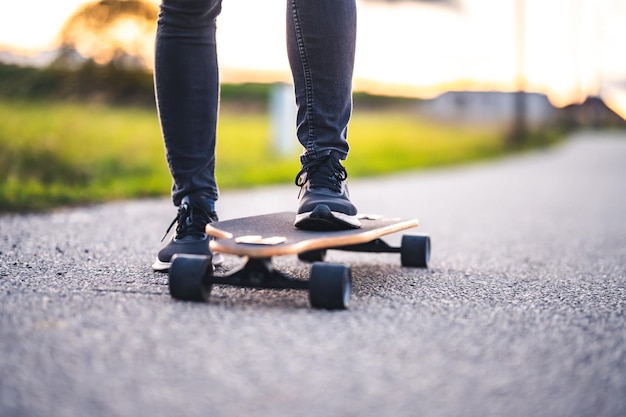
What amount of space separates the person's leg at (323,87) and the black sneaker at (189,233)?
0.98 ft

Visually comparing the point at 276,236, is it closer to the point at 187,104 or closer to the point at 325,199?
the point at 325,199

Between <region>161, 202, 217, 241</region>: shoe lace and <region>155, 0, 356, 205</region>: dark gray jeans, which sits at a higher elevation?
<region>155, 0, 356, 205</region>: dark gray jeans

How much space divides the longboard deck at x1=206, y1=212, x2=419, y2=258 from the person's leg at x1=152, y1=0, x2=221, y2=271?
0.57 ft

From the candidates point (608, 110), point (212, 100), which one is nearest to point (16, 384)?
point (212, 100)

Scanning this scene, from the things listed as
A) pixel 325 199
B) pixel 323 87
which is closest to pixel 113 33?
pixel 323 87

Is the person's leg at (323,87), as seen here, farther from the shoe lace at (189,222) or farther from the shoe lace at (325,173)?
the shoe lace at (189,222)

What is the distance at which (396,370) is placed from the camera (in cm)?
117

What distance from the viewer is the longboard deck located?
156 centimetres

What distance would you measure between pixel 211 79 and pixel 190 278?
719mm

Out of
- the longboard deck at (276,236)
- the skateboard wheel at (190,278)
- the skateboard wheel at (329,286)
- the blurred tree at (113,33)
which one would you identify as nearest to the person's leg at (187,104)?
the longboard deck at (276,236)

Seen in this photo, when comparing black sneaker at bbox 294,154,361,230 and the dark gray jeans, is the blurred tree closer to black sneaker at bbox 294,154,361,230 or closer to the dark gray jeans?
the dark gray jeans

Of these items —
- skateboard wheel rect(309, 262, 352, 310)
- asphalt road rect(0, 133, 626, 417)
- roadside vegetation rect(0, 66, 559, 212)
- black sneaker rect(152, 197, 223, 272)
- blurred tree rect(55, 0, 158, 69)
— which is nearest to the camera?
asphalt road rect(0, 133, 626, 417)

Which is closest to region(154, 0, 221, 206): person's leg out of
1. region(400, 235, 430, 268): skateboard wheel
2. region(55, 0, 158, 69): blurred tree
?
region(400, 235, 430, 268): skateboard wheel

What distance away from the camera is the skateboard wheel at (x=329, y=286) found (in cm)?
151
